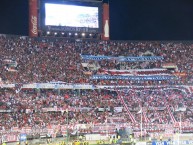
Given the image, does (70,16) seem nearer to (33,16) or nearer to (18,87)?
(33,16)

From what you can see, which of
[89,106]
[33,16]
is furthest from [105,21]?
[89,106]

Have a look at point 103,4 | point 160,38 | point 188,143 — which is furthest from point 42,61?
point 188,143

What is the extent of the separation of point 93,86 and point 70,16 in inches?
509

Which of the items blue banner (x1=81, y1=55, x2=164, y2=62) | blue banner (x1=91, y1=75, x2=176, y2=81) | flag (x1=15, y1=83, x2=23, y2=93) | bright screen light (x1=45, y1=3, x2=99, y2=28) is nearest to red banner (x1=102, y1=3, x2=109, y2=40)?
bright screen light (x1=45, y1=3, x2=99, y2=28)

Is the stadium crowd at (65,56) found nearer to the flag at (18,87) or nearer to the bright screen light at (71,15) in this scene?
the flag at (18,87)

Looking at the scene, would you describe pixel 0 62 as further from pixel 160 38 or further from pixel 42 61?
pixel 160 38

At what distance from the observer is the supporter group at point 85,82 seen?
5584 cm

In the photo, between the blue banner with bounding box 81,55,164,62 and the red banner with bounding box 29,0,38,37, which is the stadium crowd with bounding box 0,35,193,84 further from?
the red banner with bounding box 29,0,38,37

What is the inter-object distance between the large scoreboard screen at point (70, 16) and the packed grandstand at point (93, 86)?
327 centimetres

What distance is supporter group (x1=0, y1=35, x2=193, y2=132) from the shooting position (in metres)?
55.8

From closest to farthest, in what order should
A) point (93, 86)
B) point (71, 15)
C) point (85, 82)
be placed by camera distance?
point (93, 86) → point (85, 82) → point (71, 15)

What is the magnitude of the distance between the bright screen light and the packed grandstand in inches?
142

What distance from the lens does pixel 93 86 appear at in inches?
2505

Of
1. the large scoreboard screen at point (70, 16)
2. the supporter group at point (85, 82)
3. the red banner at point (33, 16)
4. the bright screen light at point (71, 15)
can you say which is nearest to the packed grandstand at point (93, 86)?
the supporter group at point (85, 82)
